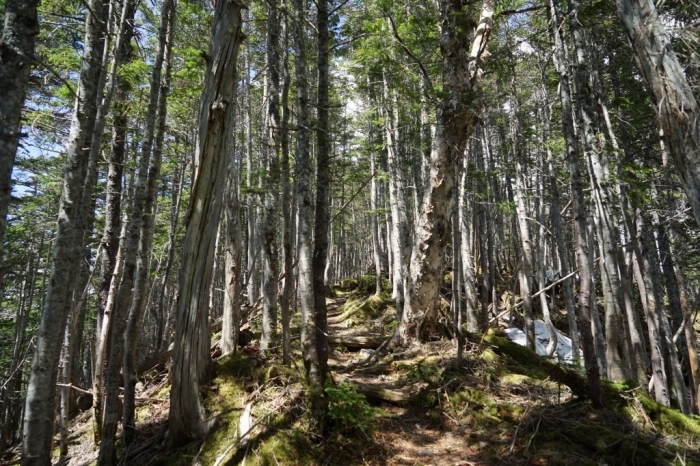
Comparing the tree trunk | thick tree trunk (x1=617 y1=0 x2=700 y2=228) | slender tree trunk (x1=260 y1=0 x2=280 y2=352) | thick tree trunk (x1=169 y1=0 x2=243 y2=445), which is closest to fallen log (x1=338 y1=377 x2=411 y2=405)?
slender tree trunk (x1=260 y1=0 x2=280 y2=352)

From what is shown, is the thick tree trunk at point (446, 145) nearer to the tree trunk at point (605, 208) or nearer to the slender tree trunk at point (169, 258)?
the tree trunk at point (605, 208)

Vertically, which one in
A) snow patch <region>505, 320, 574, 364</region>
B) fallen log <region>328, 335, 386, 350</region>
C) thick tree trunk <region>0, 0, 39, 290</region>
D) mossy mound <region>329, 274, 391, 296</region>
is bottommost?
→ snow patch <region>505, 320, 574, 364</region>

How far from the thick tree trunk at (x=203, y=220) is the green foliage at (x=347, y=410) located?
62.2 inches

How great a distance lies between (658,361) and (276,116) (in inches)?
400

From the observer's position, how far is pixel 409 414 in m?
5.67

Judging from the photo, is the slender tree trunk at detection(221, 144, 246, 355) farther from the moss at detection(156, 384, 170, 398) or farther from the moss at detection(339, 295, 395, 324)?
the moss at detection(339, 295, 395, 324)

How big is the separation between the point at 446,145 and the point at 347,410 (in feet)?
16.9

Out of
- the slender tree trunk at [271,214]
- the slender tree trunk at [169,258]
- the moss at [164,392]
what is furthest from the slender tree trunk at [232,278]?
the slender tree trunk at [169,258]

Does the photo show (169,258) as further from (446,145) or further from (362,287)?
(362,287)

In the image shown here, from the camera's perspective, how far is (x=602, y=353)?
9.50 m

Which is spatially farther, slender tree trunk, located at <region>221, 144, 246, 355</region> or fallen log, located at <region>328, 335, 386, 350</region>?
fallen log, located at <region>328, 335, 386, 350</region>

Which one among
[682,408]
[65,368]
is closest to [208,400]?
[65,368]

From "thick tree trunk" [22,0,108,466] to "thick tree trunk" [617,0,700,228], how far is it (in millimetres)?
5467

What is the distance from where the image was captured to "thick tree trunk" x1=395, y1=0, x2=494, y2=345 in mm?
7281
